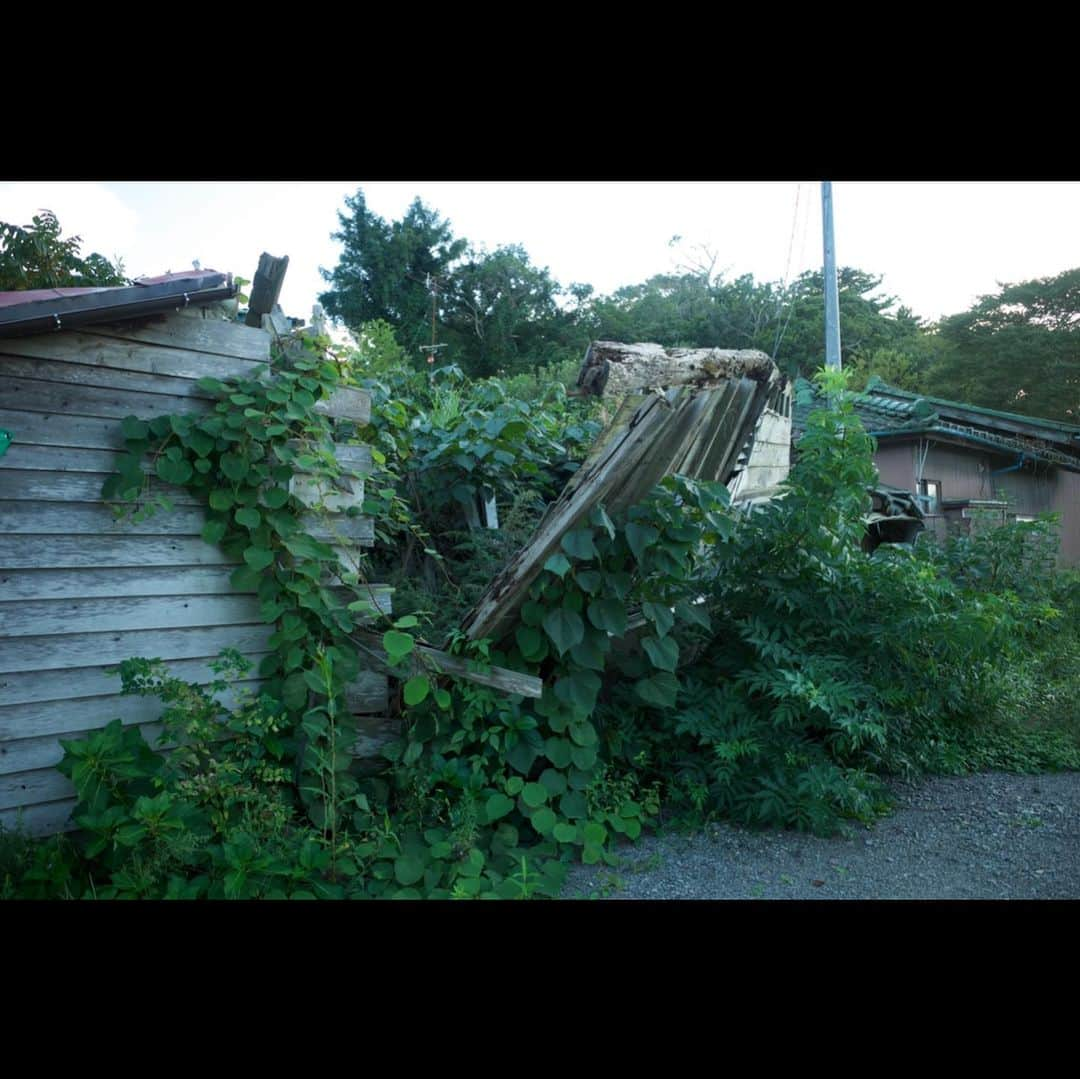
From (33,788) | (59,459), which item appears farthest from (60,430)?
(33,788)

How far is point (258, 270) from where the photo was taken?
3045 mm

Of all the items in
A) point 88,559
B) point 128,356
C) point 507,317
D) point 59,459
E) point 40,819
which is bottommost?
point 40,819

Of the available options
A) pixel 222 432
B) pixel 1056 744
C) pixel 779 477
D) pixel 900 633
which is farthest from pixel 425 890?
pixel 779 477

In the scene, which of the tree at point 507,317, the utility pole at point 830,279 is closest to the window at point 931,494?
the utility pole at point 830,279

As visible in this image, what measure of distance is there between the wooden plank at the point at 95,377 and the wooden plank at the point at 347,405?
1.49 ft

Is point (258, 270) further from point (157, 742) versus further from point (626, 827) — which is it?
point (626, 827)

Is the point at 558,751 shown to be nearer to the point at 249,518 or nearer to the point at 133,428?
the point at 249,518

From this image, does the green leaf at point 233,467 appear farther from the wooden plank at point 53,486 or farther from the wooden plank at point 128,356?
the wooden plank at point 128,356

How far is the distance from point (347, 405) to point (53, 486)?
1.16 metres

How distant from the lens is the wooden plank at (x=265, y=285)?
3000 millimetres

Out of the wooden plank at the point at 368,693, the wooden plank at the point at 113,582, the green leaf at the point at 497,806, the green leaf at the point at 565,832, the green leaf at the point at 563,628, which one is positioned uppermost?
the wooden plank at the point at 113,582

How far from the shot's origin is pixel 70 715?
271cm

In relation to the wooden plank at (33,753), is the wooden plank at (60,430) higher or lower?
higher

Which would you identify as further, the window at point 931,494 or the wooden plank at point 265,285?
the window at point 931,494
